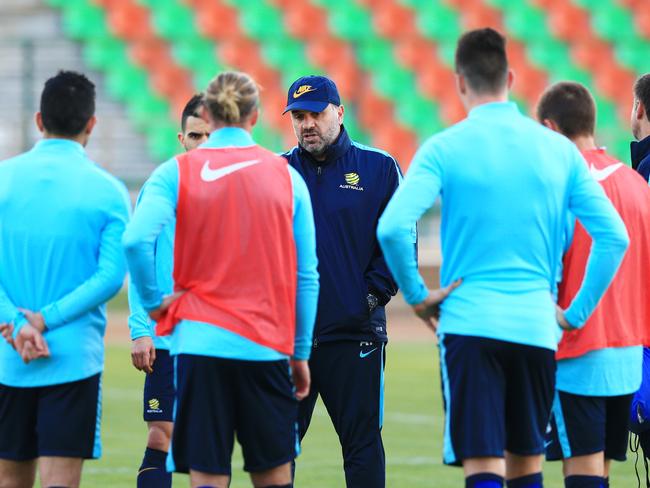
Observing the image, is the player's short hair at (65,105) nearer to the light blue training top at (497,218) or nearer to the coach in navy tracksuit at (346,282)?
the light blue training top at (497,218)

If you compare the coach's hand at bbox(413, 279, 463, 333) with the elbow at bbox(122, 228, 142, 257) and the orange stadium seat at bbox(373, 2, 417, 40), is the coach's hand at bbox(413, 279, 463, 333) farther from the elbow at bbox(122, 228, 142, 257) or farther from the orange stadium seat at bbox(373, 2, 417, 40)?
the orange stadium seat at bbox(373, 2, 417, 40)

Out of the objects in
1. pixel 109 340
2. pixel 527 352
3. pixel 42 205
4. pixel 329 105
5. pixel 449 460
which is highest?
pixel 329 105

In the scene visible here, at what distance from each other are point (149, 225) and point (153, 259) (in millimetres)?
175

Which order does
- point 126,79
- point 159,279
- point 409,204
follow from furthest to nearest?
1. point 126,79
2. point 159,279
3. point 409,204

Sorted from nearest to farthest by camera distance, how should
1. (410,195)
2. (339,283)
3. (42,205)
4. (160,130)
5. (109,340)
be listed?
(410,195)
(42,205)
(339,283)
(109,340)
(160,130)

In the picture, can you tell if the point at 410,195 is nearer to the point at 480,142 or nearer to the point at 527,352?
the point at 480,142

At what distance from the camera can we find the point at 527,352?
4.44 m

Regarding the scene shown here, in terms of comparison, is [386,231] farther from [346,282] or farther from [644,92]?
[644,92]

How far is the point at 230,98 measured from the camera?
181 inches

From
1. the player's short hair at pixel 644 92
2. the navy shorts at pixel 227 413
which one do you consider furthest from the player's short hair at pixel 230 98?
the player's short hair at pixel 644 92

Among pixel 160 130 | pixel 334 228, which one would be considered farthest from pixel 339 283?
pixel 160 130

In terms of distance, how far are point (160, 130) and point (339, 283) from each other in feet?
52.5

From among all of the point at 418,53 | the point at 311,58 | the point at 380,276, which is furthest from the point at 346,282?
the point at 418,53

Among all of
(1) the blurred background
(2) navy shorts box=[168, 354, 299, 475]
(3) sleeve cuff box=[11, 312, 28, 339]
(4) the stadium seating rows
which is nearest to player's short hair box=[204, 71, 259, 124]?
(2) navy shorts box=[168, 354, 299, 475]
